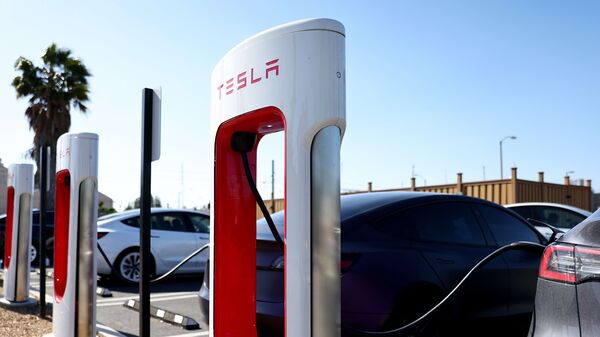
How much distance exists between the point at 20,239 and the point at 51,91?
17294mm

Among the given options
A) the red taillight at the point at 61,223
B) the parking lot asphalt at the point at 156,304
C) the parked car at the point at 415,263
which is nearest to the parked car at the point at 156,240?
the parking lot asphalt at the point at 156,304

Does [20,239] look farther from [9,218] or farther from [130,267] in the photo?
[130,267]

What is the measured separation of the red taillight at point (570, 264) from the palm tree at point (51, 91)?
22802 mm

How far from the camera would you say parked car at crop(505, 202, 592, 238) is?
11.1 metres

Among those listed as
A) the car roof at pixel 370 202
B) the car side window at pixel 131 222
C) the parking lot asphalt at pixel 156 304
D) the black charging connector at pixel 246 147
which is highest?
the black charging connector at pixel 246 147

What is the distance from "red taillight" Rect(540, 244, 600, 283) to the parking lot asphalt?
376 centimetres

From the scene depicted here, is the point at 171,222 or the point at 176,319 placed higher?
the point at 171,222

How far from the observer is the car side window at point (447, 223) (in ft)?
14.5

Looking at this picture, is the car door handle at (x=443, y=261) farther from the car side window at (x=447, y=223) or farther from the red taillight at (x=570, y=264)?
the red taillight at (x=570, y=264)

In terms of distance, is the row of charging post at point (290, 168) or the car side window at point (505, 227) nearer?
the row of charging post at point (290, 168)

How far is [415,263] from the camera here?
407 cm

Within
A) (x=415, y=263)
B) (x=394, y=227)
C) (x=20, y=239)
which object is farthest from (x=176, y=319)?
(x=415, y=263)

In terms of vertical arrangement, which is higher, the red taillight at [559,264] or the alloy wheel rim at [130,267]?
the red taillight at [559,264]

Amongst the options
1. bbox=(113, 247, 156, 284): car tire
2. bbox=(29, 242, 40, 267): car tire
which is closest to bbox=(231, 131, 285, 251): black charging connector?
bbox=(113, 247, 156, 284): car tire
